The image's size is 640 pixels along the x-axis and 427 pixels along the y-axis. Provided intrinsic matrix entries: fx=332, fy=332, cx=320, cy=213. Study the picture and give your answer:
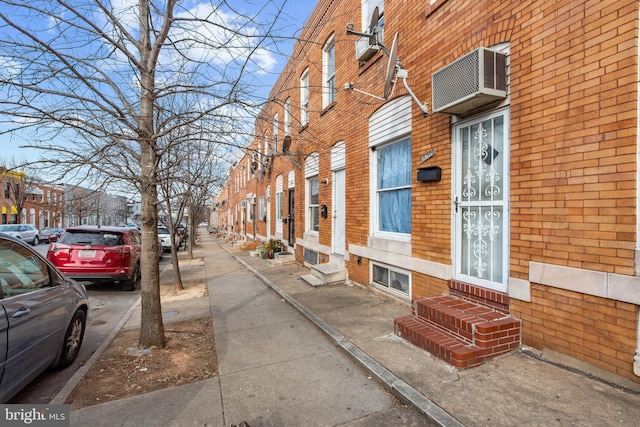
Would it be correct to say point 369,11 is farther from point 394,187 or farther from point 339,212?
point 339,212

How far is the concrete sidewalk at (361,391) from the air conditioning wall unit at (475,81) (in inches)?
112

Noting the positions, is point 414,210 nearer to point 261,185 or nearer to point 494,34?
point 494,34

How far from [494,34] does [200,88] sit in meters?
3.58

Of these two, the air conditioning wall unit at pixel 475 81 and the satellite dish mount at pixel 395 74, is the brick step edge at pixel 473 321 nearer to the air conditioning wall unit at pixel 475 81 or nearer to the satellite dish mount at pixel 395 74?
the air conditioning wall unit at pixel 475 81

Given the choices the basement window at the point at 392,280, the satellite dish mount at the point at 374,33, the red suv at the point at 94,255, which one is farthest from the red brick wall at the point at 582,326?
the red suv at the point at 94,255

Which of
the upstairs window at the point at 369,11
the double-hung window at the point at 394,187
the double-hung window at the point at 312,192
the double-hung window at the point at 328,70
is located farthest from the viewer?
the double-hung window at the point at 312,192

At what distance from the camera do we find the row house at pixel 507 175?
9.29ft

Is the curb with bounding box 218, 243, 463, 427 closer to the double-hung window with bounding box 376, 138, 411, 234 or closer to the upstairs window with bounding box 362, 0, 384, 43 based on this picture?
the double-hung window with bounding box 376, 138, 411, 234

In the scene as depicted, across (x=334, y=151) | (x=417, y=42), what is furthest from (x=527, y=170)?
(x=334, y=151)

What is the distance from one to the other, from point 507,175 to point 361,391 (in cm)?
283

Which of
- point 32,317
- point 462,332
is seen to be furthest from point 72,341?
point 462,332

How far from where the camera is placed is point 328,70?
938 cm

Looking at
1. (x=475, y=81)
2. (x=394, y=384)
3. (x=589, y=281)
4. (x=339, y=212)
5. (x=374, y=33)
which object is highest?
(x=374, y=33)

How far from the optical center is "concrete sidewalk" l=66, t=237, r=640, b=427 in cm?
260
